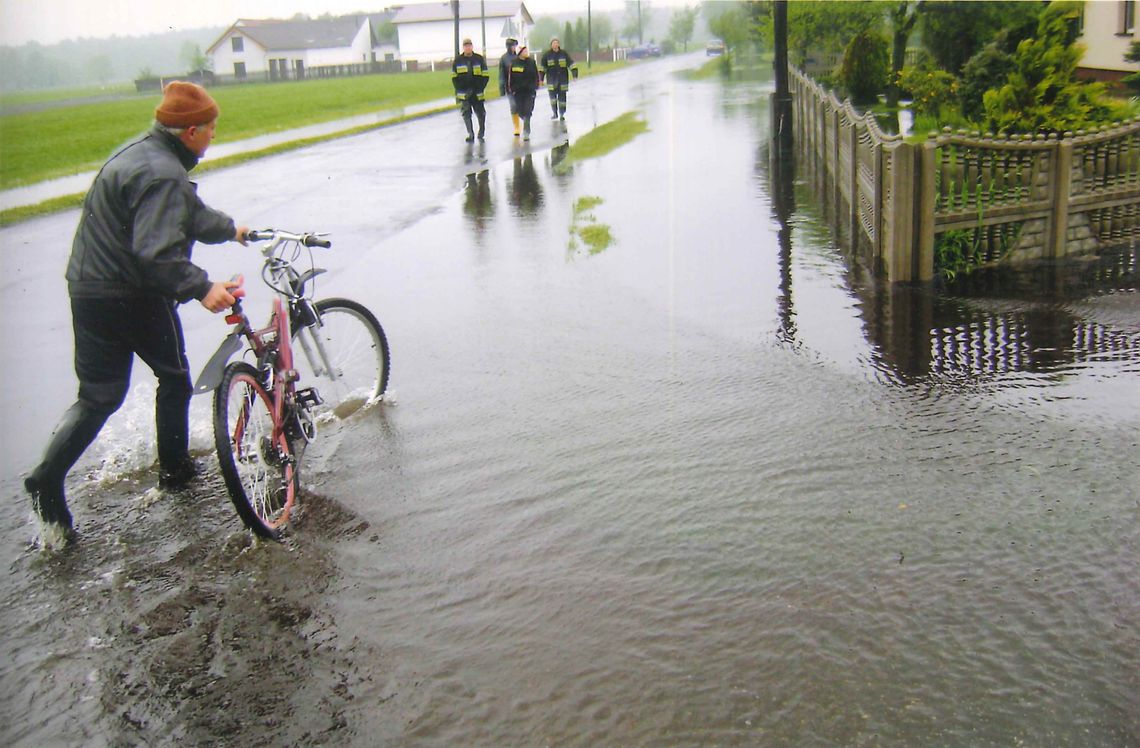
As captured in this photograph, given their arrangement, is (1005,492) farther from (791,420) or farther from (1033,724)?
(1033,724)

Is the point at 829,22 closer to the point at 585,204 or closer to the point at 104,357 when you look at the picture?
the point at 585,204

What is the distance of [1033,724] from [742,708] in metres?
0.84

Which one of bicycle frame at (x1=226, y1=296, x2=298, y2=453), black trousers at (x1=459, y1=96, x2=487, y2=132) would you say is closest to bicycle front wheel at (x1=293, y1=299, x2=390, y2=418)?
bicycle frame at (x1=226, y1=296, x2=298, y2=453)

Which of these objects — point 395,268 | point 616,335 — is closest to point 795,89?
point 395,268

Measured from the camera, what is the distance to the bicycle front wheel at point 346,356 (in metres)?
6.26

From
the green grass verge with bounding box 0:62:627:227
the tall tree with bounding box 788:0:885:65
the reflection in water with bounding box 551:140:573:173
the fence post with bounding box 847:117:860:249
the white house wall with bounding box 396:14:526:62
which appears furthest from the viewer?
the white house wall with bounding box 396:14:526:62

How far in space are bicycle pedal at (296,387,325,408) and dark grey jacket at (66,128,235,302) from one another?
888mm

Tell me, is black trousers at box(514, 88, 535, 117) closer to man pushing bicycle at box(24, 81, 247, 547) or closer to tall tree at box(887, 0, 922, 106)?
tall tree at box(887, 0, 922, 106)

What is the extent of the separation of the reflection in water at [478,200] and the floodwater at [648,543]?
448cm

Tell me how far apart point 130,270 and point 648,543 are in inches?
100

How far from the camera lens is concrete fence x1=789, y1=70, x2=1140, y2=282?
339 inches

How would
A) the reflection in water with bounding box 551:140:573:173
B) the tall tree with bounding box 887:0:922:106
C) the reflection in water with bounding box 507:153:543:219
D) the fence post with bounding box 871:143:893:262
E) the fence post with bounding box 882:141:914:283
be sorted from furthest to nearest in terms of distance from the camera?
the tall tree with bounding box 887:0:922:106 < the reflection in water with bounding box 551:140:573:173 < the reflection in water with bounding box 507:153:543:219 < the fence post with bounding box 871:143:893:262 < the fence post with bounding box 882:141:914:283

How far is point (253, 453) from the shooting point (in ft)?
16.3

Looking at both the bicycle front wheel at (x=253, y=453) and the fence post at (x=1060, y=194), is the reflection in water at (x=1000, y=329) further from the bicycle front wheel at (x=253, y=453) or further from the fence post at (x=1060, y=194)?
the bicycle front wheel at (x=253, y=453)
